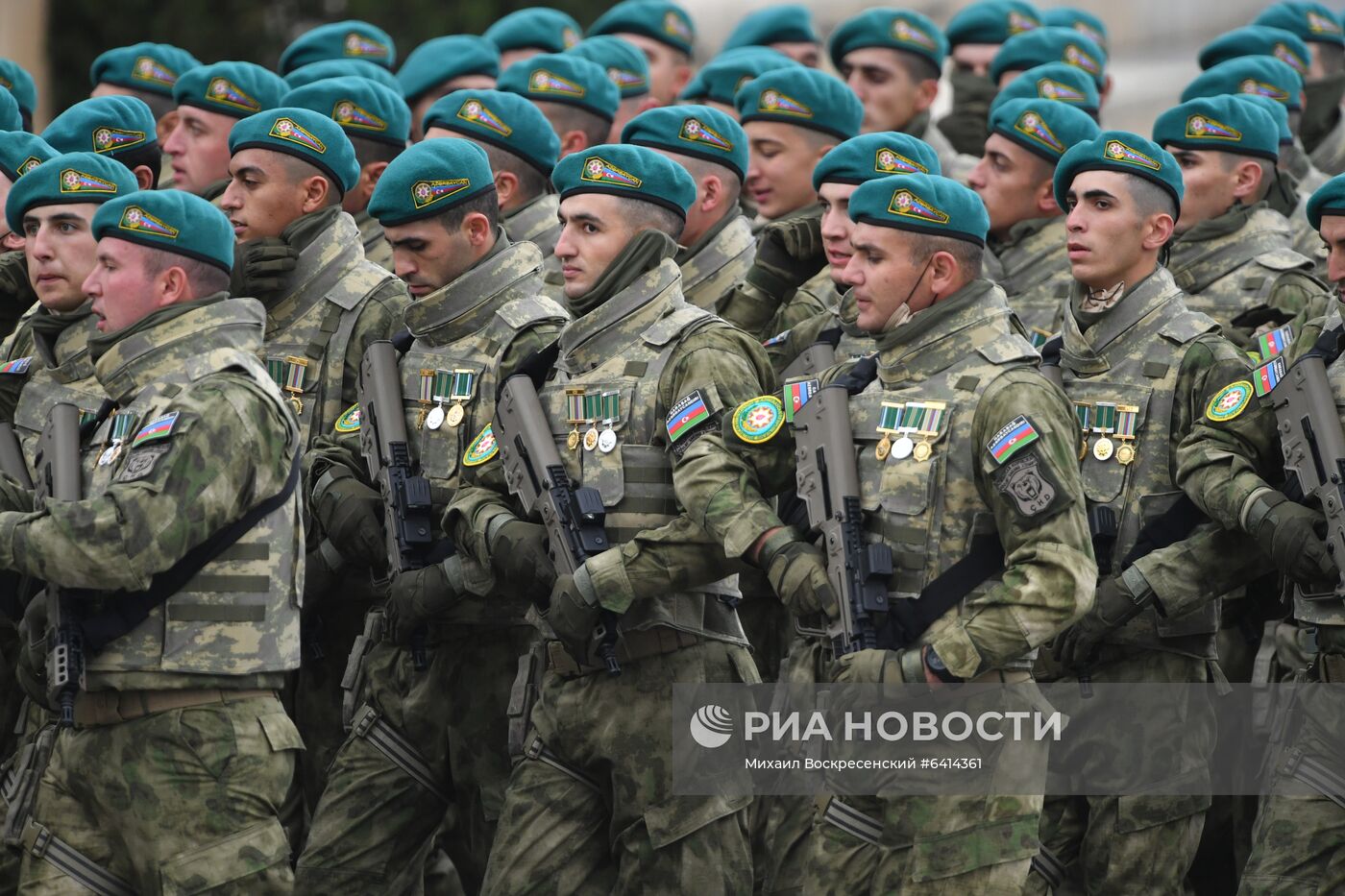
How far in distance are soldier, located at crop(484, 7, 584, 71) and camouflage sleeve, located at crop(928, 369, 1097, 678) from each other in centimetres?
800

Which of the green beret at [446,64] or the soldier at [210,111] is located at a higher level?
the green beret at [446,64]

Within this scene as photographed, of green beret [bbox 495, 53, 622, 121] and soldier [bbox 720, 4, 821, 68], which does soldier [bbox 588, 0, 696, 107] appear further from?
green beret [bbox 495, 53, 622, 121]

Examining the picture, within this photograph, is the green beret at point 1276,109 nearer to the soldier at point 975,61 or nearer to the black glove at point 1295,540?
the black glove at point 1295,540

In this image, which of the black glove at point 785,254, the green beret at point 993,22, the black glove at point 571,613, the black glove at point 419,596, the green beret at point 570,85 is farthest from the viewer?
the green beret at point 993,22

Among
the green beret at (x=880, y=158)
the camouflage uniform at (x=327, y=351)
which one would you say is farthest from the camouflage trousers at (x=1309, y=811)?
the camouflage uniform at (x=327, y=351)

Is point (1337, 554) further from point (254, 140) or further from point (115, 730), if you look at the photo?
point (254, 140)

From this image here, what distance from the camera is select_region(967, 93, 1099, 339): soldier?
36.4 ft

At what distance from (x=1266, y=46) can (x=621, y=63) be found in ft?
11.3

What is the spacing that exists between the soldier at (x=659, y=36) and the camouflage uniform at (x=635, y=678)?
702cm

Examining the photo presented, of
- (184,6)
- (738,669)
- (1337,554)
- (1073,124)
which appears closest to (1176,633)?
(1337,554)

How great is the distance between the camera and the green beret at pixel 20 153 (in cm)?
1093

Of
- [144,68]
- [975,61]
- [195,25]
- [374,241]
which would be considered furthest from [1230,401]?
[195,25]

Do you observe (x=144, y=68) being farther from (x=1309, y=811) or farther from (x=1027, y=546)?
(x=1309, y=811)

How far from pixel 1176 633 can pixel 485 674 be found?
2526 millimetres
